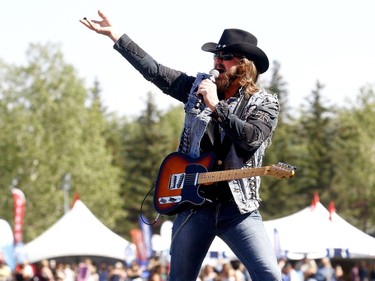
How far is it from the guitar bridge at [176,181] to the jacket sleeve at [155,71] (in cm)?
46

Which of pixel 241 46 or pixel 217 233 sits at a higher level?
pixel 241 46

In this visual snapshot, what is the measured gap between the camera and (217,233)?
A: 16.5 feet

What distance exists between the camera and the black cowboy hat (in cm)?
510

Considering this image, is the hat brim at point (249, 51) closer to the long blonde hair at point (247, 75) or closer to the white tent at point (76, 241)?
the long blonde hair at point (247, 75)

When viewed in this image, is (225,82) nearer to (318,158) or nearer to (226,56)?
(226,56)

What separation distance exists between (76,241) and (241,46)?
72.9ft

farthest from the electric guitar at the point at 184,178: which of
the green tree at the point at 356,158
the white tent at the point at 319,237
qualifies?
the green tree at the point at 356,158

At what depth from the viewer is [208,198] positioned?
498cm

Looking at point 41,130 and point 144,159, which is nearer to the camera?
point 41,130

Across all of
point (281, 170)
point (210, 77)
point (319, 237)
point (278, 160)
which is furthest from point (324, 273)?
point (278, 160)

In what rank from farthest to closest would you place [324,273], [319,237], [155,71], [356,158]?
A: [356,158] < [324,273] < [319,237] < [155,71]

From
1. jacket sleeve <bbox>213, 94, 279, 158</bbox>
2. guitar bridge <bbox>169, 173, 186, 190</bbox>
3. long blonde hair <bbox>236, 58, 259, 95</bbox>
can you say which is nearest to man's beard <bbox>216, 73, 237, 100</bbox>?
long blonde hair <bbox>236, 58, 259, 95</bbox>

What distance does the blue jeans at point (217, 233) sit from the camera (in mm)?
4902

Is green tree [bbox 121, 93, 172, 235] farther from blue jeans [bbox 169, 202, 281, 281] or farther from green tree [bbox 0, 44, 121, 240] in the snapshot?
blue jeans [bbox 169, 202, 281, 281]
